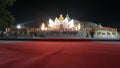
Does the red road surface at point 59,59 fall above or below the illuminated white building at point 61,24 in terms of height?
below

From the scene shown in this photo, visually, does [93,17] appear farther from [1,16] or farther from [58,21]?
[1,16]

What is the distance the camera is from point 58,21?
2827cm

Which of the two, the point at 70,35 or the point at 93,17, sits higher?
the point at 93,17

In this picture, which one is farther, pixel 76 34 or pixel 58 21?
pixel 58 21

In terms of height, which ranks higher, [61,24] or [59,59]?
[61,24]

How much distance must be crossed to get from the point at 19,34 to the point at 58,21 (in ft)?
17.9

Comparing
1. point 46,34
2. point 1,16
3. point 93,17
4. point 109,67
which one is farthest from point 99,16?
point 109,67

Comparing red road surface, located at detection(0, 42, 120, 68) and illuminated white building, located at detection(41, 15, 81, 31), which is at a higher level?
illuminated white building, located at detection(41, 15, 81, 31)

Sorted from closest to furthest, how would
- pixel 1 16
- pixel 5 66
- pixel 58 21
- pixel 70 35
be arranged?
1. pixel 5 66
2. pixel 1 16
3. pixel 70 35
4. pixel 58 21

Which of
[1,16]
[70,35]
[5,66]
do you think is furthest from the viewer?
[70,35]

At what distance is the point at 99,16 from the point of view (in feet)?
79.7

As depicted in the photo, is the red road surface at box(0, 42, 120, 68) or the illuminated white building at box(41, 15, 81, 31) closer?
the red road surface at box(0, 42, 120, 68)

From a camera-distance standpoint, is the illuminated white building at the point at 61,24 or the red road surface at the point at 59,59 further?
the illuminated white building at the point at 61,24

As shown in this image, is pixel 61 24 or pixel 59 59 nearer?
pixel 59 59
